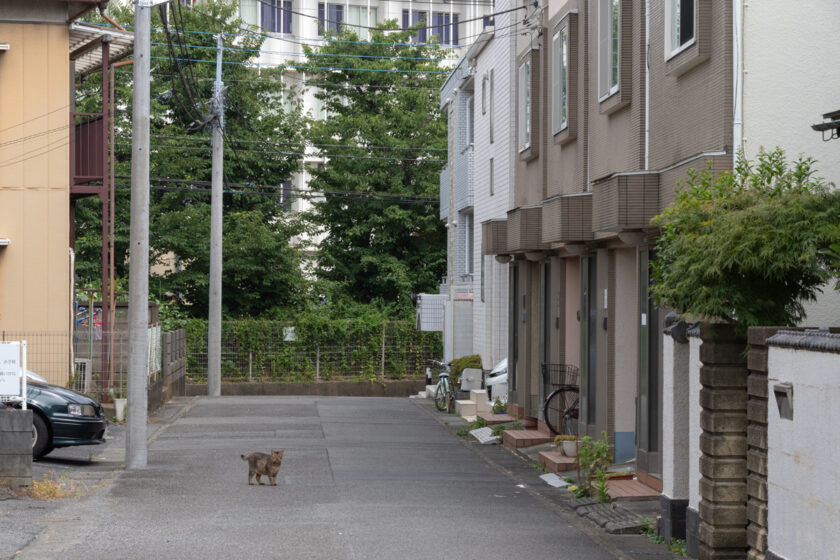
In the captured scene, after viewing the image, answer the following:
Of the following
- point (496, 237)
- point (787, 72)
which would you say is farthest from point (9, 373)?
point (496, 237)

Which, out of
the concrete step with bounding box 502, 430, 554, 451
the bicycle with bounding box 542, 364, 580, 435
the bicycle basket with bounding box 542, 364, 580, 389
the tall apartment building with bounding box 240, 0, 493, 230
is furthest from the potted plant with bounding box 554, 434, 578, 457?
the tall apartment building with bounding box 240, 0, 493, 230

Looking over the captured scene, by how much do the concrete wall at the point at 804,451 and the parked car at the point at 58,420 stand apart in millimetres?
10779

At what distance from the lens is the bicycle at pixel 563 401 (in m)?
18.8

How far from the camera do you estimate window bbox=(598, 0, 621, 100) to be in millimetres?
16000

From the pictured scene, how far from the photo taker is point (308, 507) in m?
12.9

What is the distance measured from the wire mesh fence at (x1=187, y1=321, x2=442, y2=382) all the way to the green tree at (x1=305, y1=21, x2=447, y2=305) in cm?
571

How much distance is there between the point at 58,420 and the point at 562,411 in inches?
289

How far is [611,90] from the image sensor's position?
16.1 metres

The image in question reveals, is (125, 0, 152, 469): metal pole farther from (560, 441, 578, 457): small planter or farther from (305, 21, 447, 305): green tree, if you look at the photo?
(305, 21, 447, 305): green tree

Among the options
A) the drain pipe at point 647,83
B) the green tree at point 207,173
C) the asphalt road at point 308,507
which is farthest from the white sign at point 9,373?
the green tree at point 207,173

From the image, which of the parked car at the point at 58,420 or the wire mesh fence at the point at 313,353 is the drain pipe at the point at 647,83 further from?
the wire mesh fence at the point at 313,353

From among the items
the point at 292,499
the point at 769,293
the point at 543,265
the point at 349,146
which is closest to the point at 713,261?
the point at 769,293

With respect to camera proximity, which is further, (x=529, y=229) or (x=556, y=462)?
(x=529, y=229)

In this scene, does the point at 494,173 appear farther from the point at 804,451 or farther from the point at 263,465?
the point at 804,451
